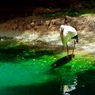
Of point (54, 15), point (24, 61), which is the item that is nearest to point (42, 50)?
point (24, 61)

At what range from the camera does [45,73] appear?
9148mm

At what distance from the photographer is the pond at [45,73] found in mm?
7965

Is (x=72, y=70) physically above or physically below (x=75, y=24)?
below

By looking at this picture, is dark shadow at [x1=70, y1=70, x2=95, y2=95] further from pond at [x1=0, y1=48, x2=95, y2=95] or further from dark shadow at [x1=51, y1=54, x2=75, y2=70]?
dark shadow at [x1=51, y1=54, x2=75, y2=70]

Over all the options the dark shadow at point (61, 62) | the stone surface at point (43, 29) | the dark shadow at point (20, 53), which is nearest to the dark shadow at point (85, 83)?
the dark shadow at point (61, 62)

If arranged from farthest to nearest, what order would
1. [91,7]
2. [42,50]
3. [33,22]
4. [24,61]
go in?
[91,7] → [33,22] → [42,50] → [24,61]

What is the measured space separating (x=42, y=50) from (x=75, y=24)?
2508mm

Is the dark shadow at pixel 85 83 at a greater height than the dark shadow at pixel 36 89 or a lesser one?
greater

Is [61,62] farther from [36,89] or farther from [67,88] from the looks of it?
[36,89]

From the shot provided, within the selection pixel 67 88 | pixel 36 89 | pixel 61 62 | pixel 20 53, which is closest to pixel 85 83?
pixel 67 88

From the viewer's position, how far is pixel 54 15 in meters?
14.3

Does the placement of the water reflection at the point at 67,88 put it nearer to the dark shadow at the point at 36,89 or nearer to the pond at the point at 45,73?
the pond at the point at 45,73

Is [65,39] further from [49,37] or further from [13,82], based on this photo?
[49,37]

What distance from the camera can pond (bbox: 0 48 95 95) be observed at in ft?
26.1
